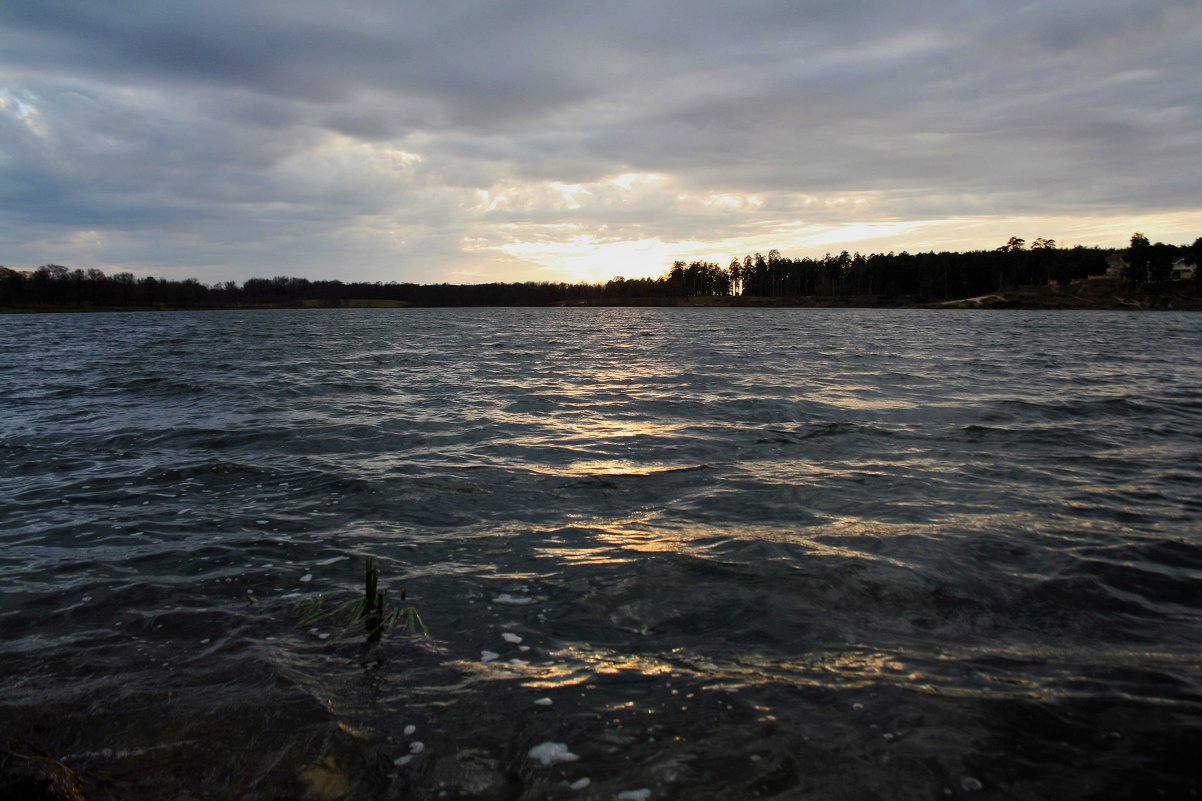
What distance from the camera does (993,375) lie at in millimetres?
27938

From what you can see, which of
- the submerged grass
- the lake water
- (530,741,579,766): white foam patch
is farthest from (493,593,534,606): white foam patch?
(530,741,579,766): white foam patch

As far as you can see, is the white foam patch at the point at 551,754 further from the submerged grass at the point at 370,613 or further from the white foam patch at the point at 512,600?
the white foam patch at the point at 512,600

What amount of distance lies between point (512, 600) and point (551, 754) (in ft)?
7.94

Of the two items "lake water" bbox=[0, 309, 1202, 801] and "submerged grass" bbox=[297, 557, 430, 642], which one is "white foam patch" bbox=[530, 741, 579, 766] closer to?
"lake water" bbox=[0, 309, 1202, 801]

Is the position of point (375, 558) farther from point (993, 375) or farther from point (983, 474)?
point (993, 375)

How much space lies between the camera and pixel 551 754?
4.35 m

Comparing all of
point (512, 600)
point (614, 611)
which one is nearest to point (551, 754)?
point (614, 611)

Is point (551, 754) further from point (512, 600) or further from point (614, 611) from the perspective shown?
point (512, 600)

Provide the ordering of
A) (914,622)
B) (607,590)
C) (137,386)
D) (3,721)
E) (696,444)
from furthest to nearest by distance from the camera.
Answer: (137,386) < (696,444) < (607,590) < (914,622) < (3,721)

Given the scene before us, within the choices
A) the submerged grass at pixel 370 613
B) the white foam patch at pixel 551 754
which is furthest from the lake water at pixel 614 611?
the submerged grass at pixel 370 613

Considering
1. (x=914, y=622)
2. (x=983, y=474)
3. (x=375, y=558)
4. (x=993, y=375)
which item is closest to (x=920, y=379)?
(x=993, y=375)

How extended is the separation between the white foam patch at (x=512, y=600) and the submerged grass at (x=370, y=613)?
81 centimetres

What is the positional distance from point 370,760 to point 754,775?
8.16ft

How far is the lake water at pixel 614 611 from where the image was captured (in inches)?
168
